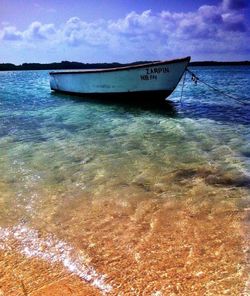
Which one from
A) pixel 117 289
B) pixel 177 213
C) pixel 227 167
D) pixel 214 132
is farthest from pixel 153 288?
pixel 214 132

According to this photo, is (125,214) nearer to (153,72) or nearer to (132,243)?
(132,243)

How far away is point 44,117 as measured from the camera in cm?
1371

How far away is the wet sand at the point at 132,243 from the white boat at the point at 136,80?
1060cm

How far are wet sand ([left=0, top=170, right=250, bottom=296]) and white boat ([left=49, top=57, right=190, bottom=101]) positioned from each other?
34.8ft

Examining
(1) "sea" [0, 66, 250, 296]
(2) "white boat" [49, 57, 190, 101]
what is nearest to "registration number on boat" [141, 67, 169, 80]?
(2) "white boat" [49, 57, 190, 101]

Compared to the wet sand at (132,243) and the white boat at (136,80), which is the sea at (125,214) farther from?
→ the white boat at (136,80)

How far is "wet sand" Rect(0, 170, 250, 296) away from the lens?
117 inches

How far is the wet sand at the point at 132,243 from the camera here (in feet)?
9.73

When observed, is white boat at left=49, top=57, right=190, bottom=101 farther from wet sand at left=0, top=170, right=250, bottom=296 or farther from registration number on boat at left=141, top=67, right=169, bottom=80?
wet sand at left=0, top=170, right=250, bottom=296

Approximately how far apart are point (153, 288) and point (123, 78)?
46.4 ft

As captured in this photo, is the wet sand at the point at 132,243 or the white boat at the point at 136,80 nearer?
the wet sand at the point at 132,243

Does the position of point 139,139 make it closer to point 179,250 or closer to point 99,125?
point 99,125

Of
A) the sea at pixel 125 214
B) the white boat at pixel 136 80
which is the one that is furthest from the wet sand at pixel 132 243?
the white boat at pixel 136 80

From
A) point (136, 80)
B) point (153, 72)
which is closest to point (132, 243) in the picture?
point (153, 72)
